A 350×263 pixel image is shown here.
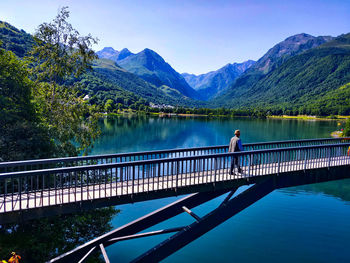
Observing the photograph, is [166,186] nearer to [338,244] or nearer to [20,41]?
[338,244]

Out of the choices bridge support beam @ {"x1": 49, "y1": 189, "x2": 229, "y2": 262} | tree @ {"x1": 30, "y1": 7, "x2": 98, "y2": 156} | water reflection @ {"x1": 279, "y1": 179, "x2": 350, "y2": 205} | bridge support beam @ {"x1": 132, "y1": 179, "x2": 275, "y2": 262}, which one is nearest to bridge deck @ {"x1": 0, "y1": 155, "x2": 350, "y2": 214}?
bridge support beam @ {"x1": 132, "y1": 179, "x2": 275, "y2": 262}

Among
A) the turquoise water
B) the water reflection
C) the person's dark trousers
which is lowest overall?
the water reflection

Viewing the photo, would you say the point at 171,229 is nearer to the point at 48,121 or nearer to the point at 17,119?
the point at 17,119

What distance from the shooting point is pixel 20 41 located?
513 ft

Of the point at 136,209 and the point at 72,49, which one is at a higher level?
the point at 72,49

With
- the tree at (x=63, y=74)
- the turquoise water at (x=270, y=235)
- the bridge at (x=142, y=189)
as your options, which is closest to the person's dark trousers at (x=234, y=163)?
the bridge at (x=142, y=189)

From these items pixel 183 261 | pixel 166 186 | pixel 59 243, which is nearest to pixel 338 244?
pixel 183 261

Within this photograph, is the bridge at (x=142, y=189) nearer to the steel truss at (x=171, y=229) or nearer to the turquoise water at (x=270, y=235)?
the steel truss at (x=171, y=229)

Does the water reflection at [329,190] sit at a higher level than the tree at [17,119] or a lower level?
lower

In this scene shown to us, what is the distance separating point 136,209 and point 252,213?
28.3 feet

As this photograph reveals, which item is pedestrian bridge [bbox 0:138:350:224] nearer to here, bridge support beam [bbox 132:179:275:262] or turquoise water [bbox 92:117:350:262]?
bridge support beam [bbox 132:179:275:262]

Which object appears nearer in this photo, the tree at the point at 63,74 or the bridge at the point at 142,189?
the bridge at the point at 142,189

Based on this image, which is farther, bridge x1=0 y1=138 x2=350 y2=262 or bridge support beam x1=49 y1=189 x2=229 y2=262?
bridge support beam x1=49 y1=189 x2=229 y2=262

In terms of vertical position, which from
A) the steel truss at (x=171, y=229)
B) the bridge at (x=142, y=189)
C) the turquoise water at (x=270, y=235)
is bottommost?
the turquoise water at (x=270, y=235)
